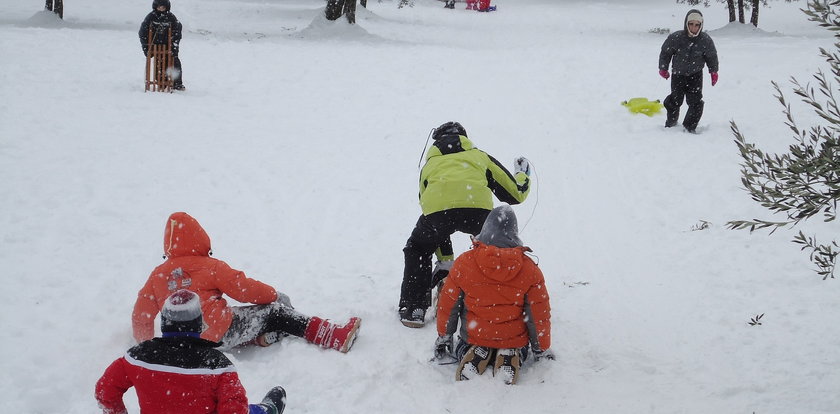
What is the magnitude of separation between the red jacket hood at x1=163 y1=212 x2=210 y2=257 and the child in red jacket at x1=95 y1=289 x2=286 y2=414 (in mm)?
1532

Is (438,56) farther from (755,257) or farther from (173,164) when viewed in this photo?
(755,257)

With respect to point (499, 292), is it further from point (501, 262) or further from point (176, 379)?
point (176, 379)

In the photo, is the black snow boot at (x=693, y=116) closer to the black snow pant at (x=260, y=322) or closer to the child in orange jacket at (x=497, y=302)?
the child in orange jacket at (x=497, y=302)

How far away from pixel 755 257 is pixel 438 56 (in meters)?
11.7

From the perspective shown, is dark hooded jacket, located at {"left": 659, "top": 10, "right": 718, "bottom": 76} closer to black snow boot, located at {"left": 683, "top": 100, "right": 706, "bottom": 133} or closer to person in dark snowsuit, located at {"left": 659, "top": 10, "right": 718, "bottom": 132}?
person in dark snowsuit, located at {"left": 659, "top": 10, "right": 718, "bottom": 132}

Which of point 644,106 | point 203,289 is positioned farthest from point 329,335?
point 644,106

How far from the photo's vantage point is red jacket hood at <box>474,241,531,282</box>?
14.4ft

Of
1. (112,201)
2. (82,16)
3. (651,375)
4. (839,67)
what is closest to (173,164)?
(112,201)

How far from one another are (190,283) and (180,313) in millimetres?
1585

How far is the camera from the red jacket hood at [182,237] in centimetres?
A: 449

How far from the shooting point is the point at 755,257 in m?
6.73

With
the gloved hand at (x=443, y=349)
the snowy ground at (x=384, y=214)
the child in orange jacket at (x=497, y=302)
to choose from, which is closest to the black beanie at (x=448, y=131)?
the child in orange jacket at (x=497, y=302)

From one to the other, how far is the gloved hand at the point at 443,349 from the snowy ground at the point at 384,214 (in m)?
0.10

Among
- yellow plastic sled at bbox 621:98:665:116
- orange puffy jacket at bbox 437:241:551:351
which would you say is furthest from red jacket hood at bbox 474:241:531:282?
yellow plastic sled at bbox 621:98:665:116
